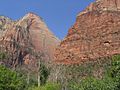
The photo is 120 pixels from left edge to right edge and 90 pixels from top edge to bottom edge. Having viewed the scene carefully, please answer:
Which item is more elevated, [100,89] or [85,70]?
[85,70]

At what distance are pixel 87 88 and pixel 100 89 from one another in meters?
3.97

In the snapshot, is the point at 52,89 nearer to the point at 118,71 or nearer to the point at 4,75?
the point at 4,75

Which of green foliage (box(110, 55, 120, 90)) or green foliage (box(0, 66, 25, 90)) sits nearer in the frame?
green foliage (box(110, 55, 120, 90))

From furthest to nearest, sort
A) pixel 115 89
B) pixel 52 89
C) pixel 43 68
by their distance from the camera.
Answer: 1. pixel 43 68
2. pixel 52 89
3. pixel 115 89

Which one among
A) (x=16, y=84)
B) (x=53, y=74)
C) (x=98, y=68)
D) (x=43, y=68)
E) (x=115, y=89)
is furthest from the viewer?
(x=98, y=68)

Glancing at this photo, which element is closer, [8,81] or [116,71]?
[116,71]

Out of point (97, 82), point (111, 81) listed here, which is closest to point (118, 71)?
point (111, 81)

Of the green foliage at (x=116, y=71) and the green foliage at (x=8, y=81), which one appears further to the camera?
the green foliage at (x=8, y=81)

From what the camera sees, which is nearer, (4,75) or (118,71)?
(118,71)

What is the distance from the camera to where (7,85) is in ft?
206

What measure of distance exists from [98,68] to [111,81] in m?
128

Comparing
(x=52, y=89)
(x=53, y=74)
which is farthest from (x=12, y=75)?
(x=53, y=74)

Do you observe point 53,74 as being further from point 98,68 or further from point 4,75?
Result: point 4,75

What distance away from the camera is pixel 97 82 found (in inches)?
2389
